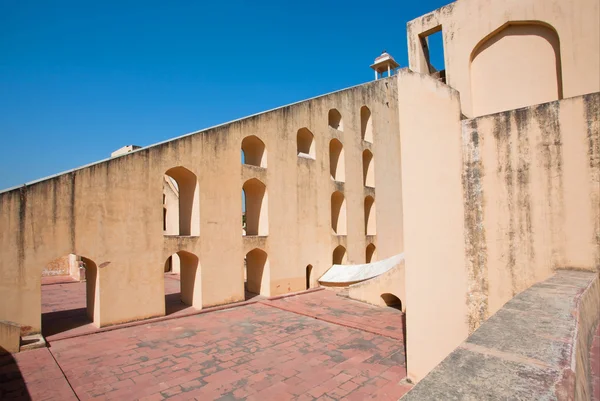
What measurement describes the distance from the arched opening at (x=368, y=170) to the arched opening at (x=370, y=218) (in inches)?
30.8

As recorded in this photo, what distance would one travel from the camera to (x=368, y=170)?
55.6 feet

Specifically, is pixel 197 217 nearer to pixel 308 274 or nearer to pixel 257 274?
pixel 257 274

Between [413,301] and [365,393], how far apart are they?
1.47m

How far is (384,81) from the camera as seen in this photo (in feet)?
57.7

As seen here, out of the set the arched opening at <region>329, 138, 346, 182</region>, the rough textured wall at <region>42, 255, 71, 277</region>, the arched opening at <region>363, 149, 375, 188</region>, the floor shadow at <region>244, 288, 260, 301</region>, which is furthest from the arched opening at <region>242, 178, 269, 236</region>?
the rough textured wall at <region>42, 255, 71, 277</region>

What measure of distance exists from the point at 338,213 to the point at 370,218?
8.17 ft

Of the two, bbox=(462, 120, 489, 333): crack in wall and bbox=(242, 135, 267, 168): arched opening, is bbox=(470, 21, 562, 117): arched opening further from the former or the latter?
bbox=(242, 135, 267, 168): arched opening

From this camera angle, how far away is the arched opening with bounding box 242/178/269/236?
1175cm

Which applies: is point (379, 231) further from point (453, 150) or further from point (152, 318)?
point (453, 150)

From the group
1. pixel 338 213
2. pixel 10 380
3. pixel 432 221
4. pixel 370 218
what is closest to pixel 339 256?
pixel 338 213

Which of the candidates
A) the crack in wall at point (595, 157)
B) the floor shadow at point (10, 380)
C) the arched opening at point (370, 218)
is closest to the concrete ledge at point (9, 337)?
the floor shadow at point (10, 380)

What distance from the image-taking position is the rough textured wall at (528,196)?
12.3 feet

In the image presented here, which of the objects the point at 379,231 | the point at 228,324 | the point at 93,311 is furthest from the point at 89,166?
the point at 379,231

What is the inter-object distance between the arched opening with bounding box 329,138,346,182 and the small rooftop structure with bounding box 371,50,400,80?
5398 mm
